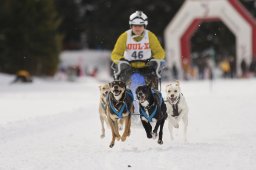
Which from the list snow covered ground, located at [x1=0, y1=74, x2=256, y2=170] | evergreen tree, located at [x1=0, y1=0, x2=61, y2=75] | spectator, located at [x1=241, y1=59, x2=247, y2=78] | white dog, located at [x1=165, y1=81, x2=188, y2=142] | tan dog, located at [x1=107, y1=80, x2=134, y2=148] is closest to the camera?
snow covered ground, located at [x1=0, y1=74, x2=256, y2=170]

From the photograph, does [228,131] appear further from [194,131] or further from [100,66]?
[100,66]

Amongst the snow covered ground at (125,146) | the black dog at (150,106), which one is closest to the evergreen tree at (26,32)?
the snow covered ground at (125,146)

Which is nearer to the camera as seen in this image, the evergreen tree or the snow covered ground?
the snow covered ground

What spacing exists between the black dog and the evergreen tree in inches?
1203

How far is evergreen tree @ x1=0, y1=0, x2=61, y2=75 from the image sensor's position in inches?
1525

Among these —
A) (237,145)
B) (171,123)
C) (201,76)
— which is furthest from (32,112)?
(201,76)

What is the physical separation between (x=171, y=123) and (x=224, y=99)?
10213 millimetres

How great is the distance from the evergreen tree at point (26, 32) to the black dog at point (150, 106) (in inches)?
1203

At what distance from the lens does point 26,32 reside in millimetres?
39031

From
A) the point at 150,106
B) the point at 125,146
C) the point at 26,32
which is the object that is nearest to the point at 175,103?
the point at 150,106

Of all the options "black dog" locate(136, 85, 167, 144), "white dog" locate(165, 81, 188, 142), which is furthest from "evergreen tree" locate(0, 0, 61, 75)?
"black dog" locate(136, 85, 167, 144)

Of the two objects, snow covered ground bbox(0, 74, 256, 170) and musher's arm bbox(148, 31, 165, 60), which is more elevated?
musher's arm bbox(148, 31, 165, 60)

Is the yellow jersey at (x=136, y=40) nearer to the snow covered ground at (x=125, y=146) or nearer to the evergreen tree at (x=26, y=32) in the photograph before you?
the snow covered ground at (x=125, y=146)

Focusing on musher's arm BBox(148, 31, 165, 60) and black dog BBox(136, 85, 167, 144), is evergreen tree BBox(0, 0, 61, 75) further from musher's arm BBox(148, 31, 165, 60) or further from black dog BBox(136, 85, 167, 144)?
black dog BBox(136, 85, 167, 144)
